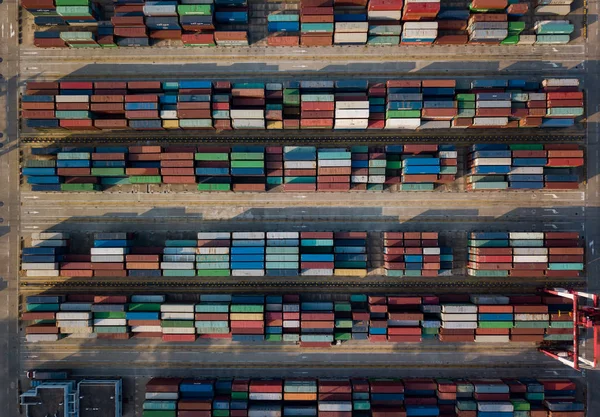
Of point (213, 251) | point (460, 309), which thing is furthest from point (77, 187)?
point (460, 309)

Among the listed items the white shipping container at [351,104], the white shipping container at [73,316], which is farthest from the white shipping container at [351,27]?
the white shipping container at [73,316]

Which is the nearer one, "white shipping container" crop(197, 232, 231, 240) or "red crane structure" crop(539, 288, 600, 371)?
"red crane structure" crop(539, 288, 600, 371)

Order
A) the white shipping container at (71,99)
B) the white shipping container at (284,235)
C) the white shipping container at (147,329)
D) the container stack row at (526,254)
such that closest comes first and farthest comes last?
the container stack row at (526,254), the white shipping container at (71,99), the white shipping container at (284,235), the white shipping container at (147,329)

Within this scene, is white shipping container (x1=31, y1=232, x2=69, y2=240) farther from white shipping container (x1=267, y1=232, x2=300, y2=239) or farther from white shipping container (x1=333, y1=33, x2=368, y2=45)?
white shipping container (x1=333, y1=33, x2=368, y2=45)

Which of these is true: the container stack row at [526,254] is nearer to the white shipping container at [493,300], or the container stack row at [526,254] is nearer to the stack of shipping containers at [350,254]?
the white shipping container at [493,300]

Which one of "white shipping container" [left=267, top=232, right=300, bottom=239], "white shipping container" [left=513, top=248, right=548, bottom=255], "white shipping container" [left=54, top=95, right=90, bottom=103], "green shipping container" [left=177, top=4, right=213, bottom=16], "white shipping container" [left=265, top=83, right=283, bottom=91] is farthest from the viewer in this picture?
"white shipping container" [left=267, top=232, right=300, bottom=239]

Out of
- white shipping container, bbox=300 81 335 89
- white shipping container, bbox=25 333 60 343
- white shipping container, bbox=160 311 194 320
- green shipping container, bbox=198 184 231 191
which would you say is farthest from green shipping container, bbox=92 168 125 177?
white shipping container, bbox=300 81 335 89

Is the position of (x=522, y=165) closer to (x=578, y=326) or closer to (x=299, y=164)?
(x=578, y=326)
